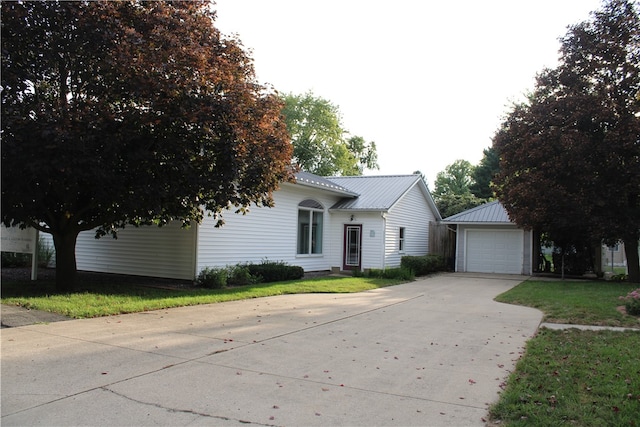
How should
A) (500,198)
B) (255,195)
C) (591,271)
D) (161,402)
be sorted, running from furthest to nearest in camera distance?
1. (591,271)
2. (500,198)
3. (255,195)
4. (161,402)

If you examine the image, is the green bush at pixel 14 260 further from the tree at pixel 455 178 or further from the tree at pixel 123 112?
the tree at pixel 455 178

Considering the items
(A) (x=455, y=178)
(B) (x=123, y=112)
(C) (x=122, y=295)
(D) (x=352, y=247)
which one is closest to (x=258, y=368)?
(B) (x=123, y=112)

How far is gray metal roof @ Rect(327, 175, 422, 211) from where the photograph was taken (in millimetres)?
20536

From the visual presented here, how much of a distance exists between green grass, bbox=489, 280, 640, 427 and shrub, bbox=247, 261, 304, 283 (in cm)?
898

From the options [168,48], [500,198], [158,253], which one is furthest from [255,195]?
[500,198]

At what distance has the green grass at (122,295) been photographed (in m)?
9.02

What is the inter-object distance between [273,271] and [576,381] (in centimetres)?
1133

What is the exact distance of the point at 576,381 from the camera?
17.3 ft

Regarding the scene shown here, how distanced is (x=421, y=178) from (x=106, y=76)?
1756cm

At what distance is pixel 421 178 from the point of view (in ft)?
79.5

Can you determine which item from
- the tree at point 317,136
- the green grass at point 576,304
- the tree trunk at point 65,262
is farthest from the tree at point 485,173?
the tree trunk at point 65,262

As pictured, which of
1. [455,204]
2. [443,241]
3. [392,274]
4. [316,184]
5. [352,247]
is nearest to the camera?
[316,184]

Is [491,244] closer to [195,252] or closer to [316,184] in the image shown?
[316,184]

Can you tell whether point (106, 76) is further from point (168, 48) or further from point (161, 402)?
point (161, 402)
